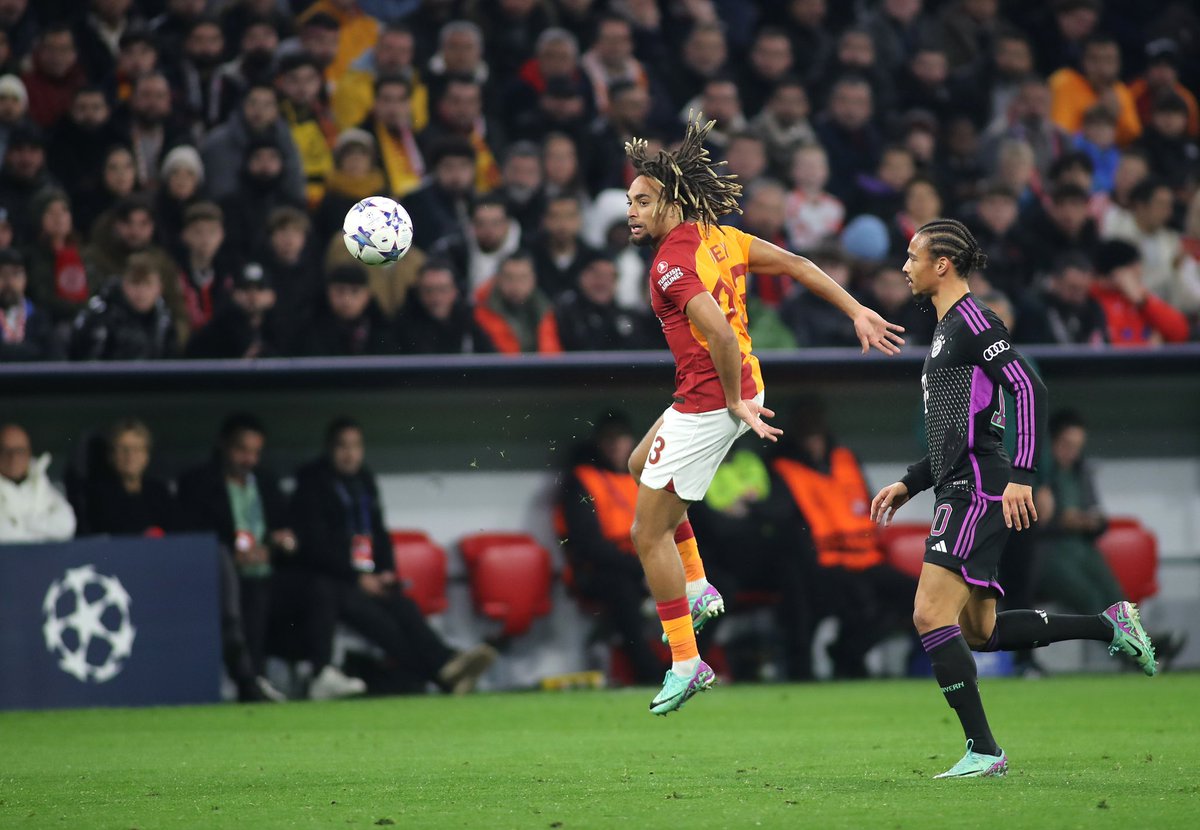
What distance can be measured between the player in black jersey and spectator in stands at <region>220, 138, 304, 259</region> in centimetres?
711

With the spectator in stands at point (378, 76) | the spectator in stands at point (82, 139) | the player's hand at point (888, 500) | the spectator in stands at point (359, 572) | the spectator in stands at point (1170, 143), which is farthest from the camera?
the spectator in stands at point (1170, 143)

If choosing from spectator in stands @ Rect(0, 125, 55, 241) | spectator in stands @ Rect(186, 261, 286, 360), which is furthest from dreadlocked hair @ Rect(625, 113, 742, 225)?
spectator in stands @ Rect(0, 125, 55, 241)

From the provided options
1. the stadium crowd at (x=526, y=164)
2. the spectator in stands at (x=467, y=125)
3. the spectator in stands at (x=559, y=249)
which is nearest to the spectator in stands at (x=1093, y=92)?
the stadium crowd at (x=526, y=164)

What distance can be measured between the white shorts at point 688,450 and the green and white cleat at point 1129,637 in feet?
5.56

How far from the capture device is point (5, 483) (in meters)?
11.7

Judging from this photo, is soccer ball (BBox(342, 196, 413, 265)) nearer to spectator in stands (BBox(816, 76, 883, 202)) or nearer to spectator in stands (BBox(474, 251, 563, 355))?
spectator in stands (BBox(474, 251, 563, 355))

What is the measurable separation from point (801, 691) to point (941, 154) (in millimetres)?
6223

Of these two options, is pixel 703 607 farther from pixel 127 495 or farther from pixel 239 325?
pixel 127 495

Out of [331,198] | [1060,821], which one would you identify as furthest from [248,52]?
[1060,821]

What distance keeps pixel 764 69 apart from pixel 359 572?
635 cm

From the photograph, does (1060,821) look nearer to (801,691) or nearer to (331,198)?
(801,691)

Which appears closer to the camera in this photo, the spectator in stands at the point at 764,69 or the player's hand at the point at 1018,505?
the player's hand at the point at 1018,505

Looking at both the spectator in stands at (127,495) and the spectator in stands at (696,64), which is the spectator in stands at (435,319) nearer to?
the spectator in stands at (127,495)

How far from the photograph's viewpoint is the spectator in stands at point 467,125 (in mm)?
13969
